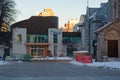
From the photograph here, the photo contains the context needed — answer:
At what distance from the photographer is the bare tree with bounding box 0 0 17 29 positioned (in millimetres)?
79631

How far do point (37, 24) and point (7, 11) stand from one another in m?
41.8

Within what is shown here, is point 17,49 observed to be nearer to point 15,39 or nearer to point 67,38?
point 15,39

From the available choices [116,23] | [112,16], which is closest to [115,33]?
[116,23]

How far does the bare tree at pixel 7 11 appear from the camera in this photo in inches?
3135

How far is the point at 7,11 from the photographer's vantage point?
3167 inches

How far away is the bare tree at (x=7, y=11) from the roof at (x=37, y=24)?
123ft

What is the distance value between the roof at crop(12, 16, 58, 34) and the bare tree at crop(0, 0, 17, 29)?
37.5 meters

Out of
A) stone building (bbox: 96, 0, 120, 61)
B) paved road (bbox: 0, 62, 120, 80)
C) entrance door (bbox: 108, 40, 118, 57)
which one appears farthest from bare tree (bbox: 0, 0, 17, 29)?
paved road (bbox: 0, 62, 120, 80)

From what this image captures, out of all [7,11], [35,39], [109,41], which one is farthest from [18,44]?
[109,41]

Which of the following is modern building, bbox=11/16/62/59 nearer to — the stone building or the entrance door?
the stone building

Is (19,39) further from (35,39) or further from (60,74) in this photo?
(60,74)

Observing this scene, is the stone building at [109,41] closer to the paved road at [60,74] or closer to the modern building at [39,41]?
the paved road at [60,74]

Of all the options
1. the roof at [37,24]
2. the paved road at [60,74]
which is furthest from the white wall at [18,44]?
the paved road at [60,74]

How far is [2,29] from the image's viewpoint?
81750 mm
